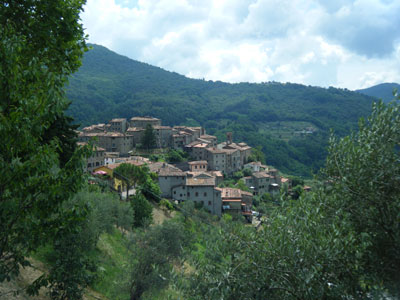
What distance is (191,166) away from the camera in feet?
221

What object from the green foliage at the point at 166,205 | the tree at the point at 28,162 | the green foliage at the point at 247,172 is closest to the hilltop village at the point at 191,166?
the green foliage at the point at 247,172

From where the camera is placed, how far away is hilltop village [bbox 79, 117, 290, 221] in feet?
168

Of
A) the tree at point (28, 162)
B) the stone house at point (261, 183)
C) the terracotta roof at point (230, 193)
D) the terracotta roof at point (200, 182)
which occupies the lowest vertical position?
the stone house at point (261, 183)

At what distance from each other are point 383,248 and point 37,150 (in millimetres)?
8367

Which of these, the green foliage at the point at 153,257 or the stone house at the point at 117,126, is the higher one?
the stone house at the point at 117,126

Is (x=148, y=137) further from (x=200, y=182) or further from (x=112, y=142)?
(x=200, y=182)

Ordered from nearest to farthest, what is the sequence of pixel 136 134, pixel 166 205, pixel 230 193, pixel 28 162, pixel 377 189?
pixel 28 162 < pixel 377 189 < pixel 166 205 < pixel 230 193 < pixel 136 134

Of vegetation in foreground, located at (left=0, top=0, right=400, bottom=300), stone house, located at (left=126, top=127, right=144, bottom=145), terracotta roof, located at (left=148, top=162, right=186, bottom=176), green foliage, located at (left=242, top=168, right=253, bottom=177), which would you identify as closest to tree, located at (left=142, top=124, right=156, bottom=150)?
stone house, located at (left=126, top=127, right=144, bottom=145)

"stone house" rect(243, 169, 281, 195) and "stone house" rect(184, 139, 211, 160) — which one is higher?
"stone house" rect(184, 139, 211, 160)

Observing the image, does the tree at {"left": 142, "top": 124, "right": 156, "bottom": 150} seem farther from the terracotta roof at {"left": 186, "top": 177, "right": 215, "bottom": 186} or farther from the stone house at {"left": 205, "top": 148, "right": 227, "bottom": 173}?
the terracotta roof at {"left": 186, "top": 177, "right": 215, "bottom": 186}

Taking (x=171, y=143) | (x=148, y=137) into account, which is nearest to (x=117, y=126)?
(x=148, y=137)

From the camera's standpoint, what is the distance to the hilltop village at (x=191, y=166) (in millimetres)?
51062

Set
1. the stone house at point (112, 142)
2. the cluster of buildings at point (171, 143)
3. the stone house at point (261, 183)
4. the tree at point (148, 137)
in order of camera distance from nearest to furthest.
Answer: the stone house at point (261, 183) → the stone house at point (112, 142) → the cluster of buildings at point (171, 143) → the tree at point (148, 137)

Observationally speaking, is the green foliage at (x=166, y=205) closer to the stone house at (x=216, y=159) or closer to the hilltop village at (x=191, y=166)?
the hilltop village at (x=191, y=166)
